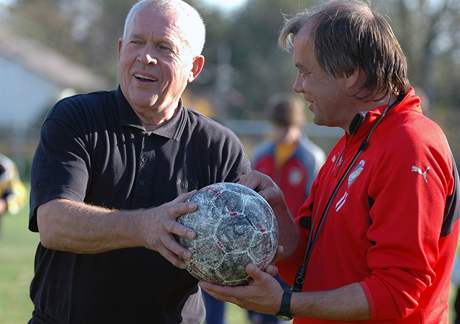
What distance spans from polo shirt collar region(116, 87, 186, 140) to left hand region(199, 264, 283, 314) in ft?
→ 4.07

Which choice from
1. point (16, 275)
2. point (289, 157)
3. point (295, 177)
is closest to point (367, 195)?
point (295, 177)

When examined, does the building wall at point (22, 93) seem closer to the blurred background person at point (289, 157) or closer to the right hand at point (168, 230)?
the blurred background person at point (289, 157)

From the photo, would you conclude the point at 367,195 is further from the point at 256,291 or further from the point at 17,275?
the point at 17,275

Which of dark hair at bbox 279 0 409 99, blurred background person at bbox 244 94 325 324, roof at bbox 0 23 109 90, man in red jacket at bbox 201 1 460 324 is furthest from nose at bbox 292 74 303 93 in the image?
roof at bbox 0 23 109 90

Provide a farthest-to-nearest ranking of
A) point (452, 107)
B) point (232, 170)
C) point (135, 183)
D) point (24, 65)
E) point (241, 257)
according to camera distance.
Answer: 1. point (24, 65)
2. point (452, 107)
3. point (232, 170)
4. point (135, 183)
5. point (241, 257)

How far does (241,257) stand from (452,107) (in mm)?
49497

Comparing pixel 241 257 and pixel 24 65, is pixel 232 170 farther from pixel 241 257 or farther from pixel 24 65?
pixel 24 65

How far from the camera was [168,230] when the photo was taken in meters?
4.12

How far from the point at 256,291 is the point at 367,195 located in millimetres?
722

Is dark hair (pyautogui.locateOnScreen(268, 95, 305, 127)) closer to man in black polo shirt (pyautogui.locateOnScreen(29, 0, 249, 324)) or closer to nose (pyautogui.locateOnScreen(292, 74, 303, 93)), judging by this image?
man in black polo shirt (pyautogui.locateOnScreen(29, 0, 249, 324))

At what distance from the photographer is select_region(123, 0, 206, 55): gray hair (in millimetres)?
5168

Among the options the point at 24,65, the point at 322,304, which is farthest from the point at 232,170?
the point at 24,65

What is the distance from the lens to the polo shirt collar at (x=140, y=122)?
5.11 m

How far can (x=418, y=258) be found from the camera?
3.93 m
